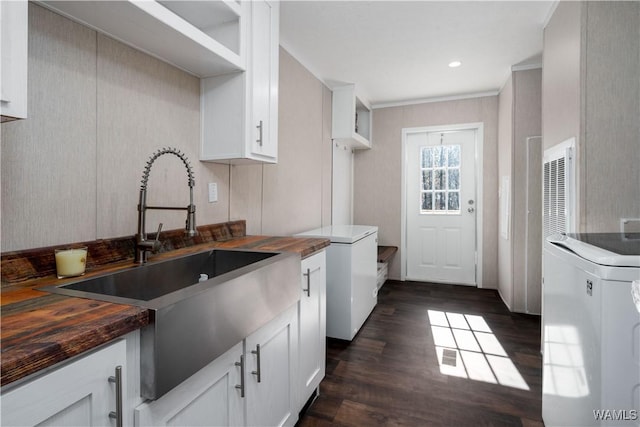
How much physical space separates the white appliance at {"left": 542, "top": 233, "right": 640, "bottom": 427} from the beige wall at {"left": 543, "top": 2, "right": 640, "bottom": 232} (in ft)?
1.37

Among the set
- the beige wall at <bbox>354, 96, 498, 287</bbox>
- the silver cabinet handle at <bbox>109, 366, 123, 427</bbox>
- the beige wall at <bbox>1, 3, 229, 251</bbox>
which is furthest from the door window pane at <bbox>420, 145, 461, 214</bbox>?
the silver cabinet handle at <bbox>109, 366, 123, 427</bbox>

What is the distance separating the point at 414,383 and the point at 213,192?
168 cm

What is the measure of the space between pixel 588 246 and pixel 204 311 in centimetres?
130

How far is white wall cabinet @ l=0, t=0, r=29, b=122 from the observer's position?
30.0 inches

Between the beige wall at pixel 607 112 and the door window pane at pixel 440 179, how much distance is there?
8.09 ft

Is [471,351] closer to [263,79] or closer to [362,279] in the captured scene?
[362,279]

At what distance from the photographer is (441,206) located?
4.34 metres

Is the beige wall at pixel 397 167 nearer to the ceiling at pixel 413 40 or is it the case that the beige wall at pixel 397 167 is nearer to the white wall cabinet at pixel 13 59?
the ceiling at pixel 413 40

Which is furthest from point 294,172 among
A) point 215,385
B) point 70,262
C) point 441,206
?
point 441,206

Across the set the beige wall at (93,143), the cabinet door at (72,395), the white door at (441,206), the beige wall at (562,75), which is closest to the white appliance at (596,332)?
the beige wall at (562,75)

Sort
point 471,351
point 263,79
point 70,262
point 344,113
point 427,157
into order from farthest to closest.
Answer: point 427,157, point 344,113, point 471,351, point 263,79, point 70,262

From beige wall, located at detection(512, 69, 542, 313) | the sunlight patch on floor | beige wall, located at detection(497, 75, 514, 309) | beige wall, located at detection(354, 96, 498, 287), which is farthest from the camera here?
beige wall, located at detection(354, 96, 498, 287)

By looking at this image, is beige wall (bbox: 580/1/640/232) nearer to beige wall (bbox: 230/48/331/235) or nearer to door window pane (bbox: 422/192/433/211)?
beige wall (bbox: 230/48/331/235)

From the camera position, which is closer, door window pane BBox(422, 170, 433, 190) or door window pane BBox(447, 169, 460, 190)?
door window pane BBox(447, 169, 460, 190)
